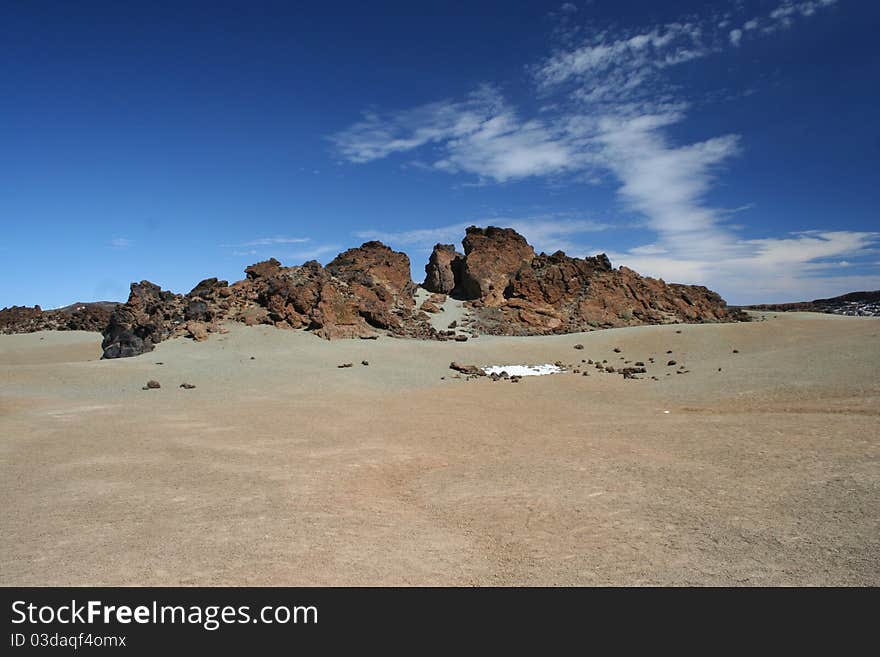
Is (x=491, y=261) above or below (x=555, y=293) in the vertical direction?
above

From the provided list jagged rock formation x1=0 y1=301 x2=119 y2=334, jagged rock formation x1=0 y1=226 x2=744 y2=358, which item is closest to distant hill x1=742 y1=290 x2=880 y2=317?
jagged rock formation x1=0 y1=226 x2=744 y2=358

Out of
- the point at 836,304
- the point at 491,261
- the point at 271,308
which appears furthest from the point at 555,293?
the point at 836,304

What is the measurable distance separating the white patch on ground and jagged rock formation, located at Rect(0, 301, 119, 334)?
30.6 m

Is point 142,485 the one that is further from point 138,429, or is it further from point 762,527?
point 762,527

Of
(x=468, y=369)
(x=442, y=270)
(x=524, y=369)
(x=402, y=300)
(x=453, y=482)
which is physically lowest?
(x=453, y=482)

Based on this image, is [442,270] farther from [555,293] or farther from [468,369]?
[468,369]

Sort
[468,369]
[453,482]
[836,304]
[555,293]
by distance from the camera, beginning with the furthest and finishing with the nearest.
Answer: [836,304] → [555,293] → [468,369] → [453,482]

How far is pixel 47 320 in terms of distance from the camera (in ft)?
133

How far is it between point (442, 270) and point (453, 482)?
3153cm

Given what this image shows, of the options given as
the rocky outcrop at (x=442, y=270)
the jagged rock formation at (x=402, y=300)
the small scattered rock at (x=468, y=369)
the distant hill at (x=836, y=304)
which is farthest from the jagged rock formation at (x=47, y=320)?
the distant hill at (x=836, y=304)

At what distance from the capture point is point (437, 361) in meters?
20.8

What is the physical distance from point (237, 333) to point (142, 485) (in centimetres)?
1790

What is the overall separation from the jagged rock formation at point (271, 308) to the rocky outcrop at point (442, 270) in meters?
7.12
